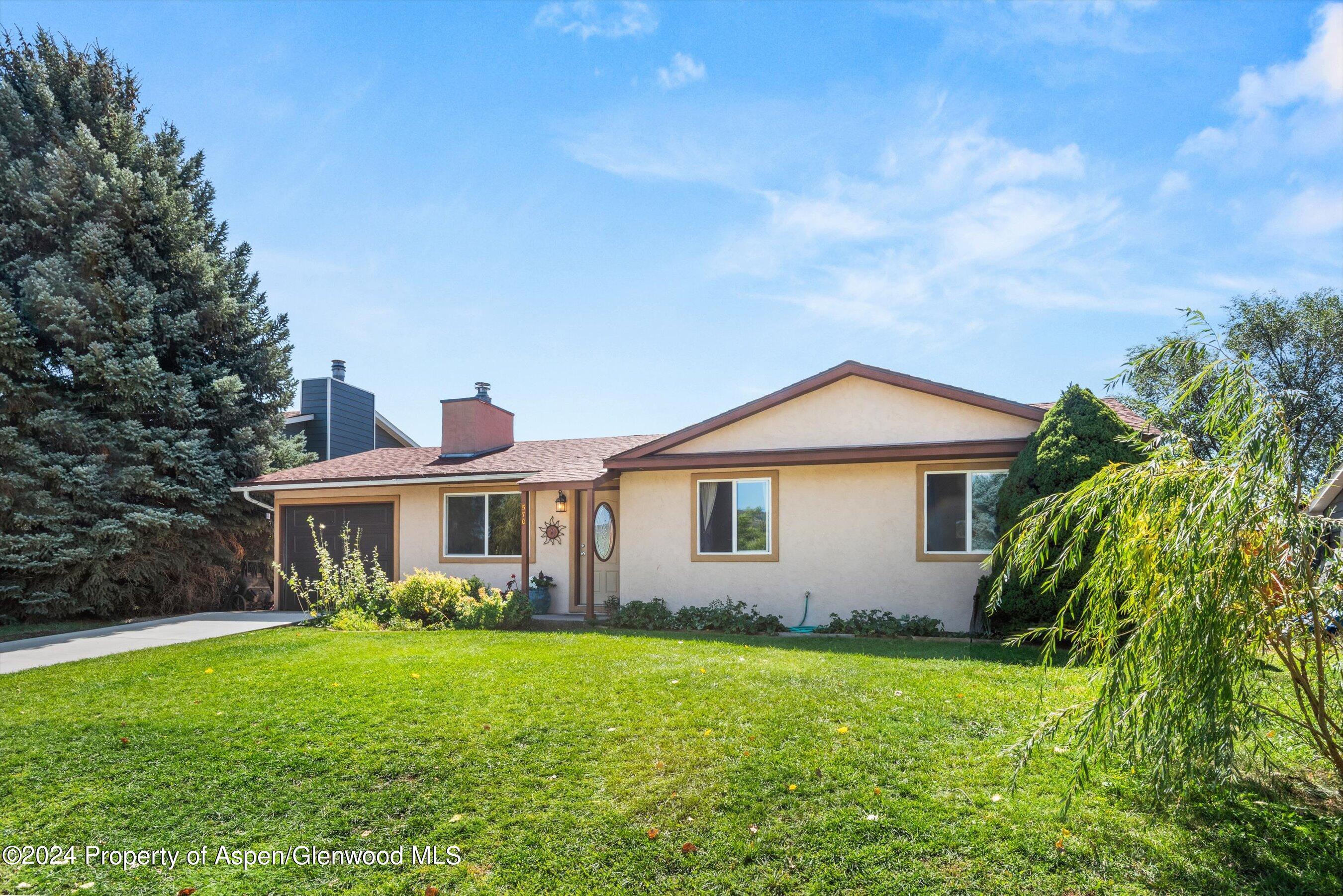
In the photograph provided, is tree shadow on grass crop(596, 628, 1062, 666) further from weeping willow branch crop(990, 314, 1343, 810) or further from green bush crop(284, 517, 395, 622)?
weeping willow branch crop(990, 314, 1343, 810)

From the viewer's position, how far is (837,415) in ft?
35.9

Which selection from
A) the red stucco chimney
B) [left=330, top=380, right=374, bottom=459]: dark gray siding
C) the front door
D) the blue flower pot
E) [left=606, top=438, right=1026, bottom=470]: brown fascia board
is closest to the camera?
[left=606, top=438, right=1026, bottom=470]: brown fascia board

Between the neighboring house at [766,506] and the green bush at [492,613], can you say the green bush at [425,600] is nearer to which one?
the green bush at [492,613]

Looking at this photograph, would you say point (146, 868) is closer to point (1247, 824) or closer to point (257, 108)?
point (1247, 824)

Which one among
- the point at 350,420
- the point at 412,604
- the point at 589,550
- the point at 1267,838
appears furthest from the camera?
the point at 350,420

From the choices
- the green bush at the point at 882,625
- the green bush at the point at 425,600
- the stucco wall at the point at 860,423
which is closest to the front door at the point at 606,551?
the stucco wall at the point at 860,423

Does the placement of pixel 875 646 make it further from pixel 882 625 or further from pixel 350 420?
pixel 350 420

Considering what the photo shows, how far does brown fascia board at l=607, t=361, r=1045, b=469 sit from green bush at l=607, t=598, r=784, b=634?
239 cm

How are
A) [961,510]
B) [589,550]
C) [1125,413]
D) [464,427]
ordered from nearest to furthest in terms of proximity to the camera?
[961,510], [1125,413], [589,550], [464,427]

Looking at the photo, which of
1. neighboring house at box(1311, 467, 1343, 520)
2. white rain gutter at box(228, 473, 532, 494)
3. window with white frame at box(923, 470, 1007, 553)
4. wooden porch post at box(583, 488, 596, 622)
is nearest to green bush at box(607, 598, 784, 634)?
wooden porch post at box(583, 488, 596, 622)

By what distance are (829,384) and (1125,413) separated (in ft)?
14.7

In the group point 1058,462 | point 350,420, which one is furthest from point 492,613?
point 350,420

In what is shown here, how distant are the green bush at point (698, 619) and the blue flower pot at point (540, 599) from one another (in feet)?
6.36

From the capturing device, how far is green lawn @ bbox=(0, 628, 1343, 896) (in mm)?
3367
